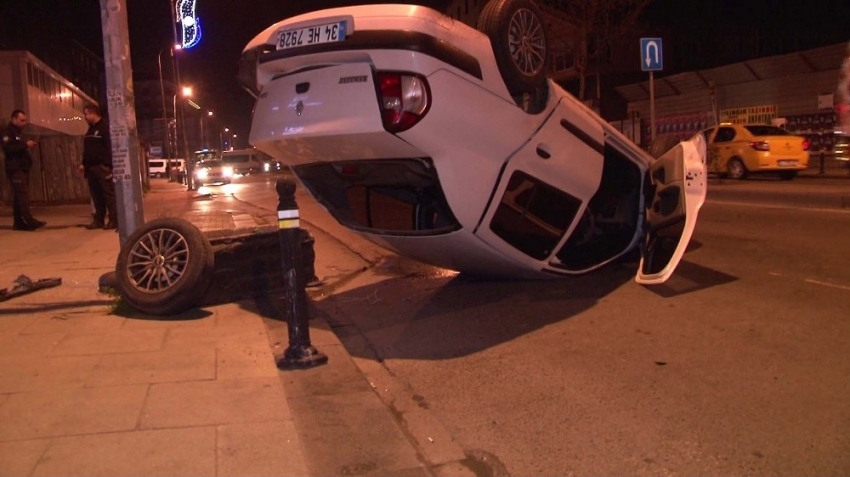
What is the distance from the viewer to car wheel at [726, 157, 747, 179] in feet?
70.4

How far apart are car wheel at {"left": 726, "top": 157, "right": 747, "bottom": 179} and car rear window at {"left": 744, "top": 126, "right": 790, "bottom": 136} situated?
0.87 metres

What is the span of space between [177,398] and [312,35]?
275 cm

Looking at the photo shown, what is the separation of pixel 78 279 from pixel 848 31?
47.9 metres

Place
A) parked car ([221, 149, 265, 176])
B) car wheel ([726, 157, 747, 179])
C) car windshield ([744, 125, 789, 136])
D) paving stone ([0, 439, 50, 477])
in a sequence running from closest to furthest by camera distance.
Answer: paving stone ([0, 439, 50, 477]) → car windshield ([744, 125, 789, 136]) → car wheel ([726, 157, 747, 179]) → parked car ([221, 149, 265, 176])

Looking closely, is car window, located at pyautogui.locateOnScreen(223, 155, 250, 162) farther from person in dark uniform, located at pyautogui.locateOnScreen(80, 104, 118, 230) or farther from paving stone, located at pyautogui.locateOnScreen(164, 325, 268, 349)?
paving stone, located at pyautogui.locateOnScreen(164, 325, 268, 349)

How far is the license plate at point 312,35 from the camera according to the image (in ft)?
17.9

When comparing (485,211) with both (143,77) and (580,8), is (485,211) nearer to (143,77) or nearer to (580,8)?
(580,8)

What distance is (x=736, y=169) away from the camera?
71.1 ft

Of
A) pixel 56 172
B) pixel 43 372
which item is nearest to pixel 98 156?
pixel 43 372

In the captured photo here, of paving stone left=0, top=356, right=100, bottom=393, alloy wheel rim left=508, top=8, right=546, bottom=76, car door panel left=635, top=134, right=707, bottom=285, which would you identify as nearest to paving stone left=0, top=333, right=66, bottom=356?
paving stone left=0, top=356, right=100, bottom=393

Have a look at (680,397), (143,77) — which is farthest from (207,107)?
(680,397)

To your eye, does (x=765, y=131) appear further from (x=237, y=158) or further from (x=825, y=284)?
(x=237, y=158)

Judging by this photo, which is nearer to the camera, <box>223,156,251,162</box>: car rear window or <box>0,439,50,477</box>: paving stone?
<box>0,439,50,477</box>: paving stone

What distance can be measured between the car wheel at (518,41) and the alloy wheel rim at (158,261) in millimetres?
3231
